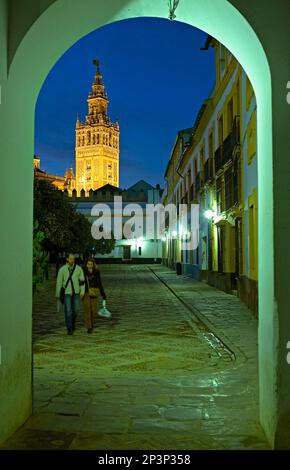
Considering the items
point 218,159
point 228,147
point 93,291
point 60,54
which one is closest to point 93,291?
point 93,291

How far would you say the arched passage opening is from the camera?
4.34 m

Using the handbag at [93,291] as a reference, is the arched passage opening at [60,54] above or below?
above

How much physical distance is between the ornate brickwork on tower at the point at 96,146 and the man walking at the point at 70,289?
119 m

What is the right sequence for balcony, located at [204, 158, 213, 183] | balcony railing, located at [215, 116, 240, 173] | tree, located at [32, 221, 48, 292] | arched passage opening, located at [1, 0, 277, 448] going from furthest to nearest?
balcony, located at [204, 158, 213, 183], balcony railing, located at [215, 116, 240, 173], tree, located at [32, 221, 48, 292], arched passage opening, located at [1, 0, 277, 448]

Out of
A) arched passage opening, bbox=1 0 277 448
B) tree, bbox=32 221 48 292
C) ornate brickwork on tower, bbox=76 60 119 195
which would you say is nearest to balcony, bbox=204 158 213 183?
tree, bbox=32 221 48 292

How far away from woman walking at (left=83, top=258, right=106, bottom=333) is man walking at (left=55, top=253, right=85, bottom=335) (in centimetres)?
30

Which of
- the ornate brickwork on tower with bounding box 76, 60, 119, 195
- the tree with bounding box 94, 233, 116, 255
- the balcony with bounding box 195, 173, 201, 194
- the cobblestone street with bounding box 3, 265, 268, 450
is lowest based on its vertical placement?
the cobblestone street with bounding box 3, 265, 268, 450

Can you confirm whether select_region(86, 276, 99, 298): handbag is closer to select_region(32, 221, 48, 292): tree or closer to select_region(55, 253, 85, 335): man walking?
select_region(55, 253, 85, 335): man walking

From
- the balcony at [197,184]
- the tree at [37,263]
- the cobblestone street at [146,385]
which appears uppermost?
the balcony at [197,184]

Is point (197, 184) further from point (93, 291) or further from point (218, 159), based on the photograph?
point (93, 291)

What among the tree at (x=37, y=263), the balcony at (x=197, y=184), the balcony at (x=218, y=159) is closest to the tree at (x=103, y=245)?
the balcony at (x=197, y=184)

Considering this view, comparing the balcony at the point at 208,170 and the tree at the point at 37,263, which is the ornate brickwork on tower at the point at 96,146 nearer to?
the balcony at the point at 208,170

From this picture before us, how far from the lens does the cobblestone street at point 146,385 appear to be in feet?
14.7
